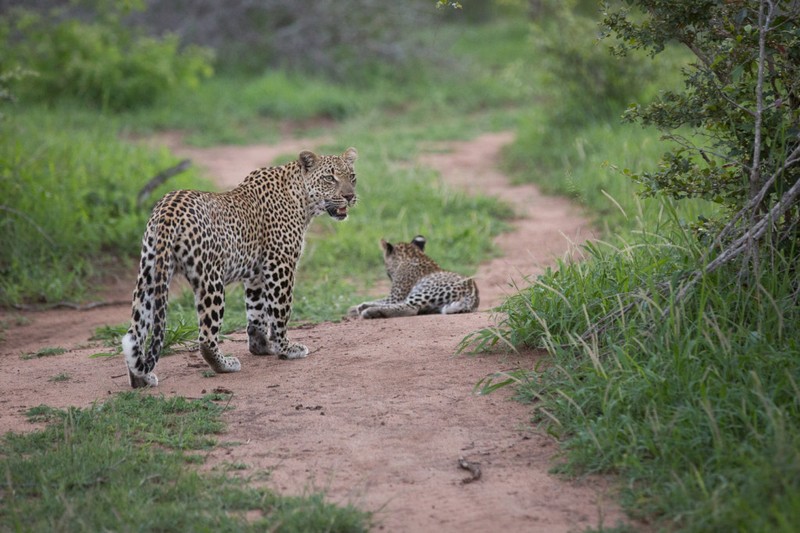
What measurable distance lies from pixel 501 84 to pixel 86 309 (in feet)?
41.6

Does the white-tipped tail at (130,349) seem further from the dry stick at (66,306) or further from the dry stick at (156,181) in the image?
the dry stick at (156,181)

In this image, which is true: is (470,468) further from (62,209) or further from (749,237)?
(62,209)

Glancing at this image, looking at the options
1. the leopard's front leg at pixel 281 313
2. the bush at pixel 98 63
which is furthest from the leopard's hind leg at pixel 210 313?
the bush at pixel 98 63

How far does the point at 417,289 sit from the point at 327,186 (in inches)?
64.7

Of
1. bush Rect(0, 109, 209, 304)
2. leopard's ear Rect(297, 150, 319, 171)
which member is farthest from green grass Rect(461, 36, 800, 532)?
bush Rect(0, 109, 209, 304)

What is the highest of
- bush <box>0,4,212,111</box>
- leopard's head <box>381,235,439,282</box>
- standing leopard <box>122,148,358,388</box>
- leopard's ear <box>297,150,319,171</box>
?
bush <box>0,4,212,111</box>

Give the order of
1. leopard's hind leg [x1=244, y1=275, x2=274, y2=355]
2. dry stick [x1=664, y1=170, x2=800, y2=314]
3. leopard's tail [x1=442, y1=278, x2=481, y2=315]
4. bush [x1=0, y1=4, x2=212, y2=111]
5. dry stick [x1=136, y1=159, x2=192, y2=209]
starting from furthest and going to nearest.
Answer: bush [x1=0, y1=4, x2=212, y2=111] < dry stick [x1=136, y1=159, x2=192, y2=209] < leopard's tail [x1=442, y1=278, x2=481, y2=315] < leopard's hind leg [x1=244, y1=275, x2=274, y2=355] < dry stick [x1=664, y1=170, x2=800, y2=314]

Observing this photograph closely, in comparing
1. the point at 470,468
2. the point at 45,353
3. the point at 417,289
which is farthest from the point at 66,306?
the point at 470,468

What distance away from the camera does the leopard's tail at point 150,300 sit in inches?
248

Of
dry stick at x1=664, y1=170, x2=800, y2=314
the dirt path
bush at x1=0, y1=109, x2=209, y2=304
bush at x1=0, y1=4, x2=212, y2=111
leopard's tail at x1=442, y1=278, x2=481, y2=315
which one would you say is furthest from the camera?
bush at x1=0, y1=4, x2=212, y2=111

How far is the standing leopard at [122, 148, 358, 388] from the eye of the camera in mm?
6355

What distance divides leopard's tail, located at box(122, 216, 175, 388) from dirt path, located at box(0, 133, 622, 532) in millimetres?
250

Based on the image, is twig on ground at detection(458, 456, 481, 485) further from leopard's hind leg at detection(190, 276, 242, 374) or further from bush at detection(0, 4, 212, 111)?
bush at detection(0, 4, 212, 111)

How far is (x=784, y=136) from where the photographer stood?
5.94 m
